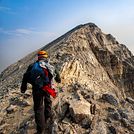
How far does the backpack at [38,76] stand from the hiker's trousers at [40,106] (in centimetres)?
22

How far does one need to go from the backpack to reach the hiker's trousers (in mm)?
215

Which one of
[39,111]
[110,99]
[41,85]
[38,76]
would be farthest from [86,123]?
[38,76]

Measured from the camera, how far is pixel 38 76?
10.5m

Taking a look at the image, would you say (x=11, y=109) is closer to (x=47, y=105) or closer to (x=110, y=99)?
(x=47, y=105)

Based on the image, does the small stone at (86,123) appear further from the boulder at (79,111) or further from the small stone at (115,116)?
the small stone at (115,116)

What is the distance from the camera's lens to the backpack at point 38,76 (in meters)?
10.5

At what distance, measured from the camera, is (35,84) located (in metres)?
10.5

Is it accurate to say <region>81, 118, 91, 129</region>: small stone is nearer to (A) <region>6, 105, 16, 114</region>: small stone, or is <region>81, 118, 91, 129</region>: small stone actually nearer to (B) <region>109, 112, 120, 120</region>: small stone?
(B) <region>109, 112, 120, 120</region>: small stone

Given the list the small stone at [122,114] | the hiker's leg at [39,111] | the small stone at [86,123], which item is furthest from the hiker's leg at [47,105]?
the small stone at [122,114]

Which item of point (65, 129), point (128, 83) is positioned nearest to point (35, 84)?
point (65, 129)

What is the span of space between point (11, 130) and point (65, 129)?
218 cm

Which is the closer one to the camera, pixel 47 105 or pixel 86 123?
pixel 47 105

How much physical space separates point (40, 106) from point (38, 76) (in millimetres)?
863

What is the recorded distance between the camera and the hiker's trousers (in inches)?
413
